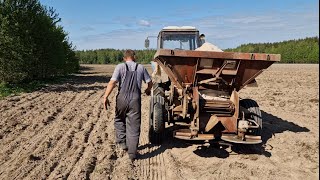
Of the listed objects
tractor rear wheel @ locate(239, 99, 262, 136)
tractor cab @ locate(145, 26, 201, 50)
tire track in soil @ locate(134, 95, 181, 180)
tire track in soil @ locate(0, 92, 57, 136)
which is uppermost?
tractor cab @ locate(145, 26, 201, 50)

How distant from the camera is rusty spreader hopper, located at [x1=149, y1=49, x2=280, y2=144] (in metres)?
6.53

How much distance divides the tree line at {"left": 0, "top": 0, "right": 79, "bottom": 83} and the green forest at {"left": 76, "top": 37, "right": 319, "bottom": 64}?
1465 inches

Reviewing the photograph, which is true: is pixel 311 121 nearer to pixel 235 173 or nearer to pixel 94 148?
pixel 235 173

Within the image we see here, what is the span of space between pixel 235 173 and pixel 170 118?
197 cm

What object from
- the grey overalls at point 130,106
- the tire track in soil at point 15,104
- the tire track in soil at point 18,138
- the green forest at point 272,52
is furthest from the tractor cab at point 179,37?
the green forest at point 272,52

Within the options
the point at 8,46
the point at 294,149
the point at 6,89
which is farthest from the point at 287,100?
the point at 8,46

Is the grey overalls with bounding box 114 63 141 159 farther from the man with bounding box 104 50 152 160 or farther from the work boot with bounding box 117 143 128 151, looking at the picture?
the work boot with bounding box 117 143 128 151

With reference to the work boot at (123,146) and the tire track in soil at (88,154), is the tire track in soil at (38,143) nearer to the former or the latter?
the tire track in soil at (88,154)

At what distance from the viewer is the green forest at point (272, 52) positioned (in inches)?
2655

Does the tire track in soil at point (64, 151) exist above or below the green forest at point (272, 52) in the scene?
below

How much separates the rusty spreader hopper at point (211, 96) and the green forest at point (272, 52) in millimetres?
52813

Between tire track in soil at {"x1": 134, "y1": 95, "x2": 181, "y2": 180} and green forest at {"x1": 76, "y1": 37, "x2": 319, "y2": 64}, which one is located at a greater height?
green forest at {"x1": 76, "y1": 37, "x2": 319, "y2": 64}

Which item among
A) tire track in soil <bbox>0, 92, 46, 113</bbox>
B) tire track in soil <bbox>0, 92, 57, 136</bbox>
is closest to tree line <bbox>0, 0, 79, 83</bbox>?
tire track in soil <bbox>0, 92, 46, 113</bbox>

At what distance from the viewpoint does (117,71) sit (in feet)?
20.4
